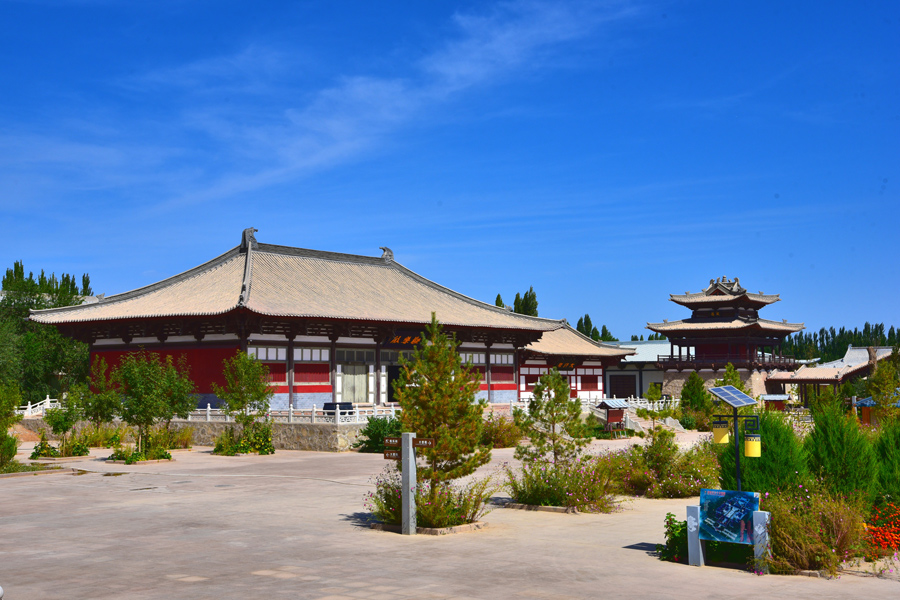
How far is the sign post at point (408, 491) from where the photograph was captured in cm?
1294

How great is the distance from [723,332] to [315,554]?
57.2 metres

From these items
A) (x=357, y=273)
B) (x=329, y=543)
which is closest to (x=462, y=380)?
(x=329, y=543)

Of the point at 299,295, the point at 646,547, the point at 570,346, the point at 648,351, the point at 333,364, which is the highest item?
the point at 299,295

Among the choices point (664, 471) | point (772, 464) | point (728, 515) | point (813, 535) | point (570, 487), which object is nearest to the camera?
point (813, 535)

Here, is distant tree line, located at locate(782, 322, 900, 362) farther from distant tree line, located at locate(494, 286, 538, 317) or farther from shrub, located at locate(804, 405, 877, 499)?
shrub, located at locate(804, 405, 877, 499)

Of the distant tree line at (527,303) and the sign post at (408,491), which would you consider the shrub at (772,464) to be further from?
the distant tree line at (527,303)

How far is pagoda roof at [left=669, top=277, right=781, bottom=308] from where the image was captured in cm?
6488

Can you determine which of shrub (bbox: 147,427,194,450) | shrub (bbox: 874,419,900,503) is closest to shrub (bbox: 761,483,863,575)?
shrub (bbox: 874,419,900,503)

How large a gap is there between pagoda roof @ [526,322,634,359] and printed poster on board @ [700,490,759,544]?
42.2m

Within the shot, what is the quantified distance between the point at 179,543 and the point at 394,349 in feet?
104

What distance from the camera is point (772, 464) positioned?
11.6m

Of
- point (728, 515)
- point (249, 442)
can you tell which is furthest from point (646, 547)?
point (249, 442)

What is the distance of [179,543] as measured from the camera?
40.0ft

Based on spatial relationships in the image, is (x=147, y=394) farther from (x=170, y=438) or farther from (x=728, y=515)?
(x=728, y=515)
